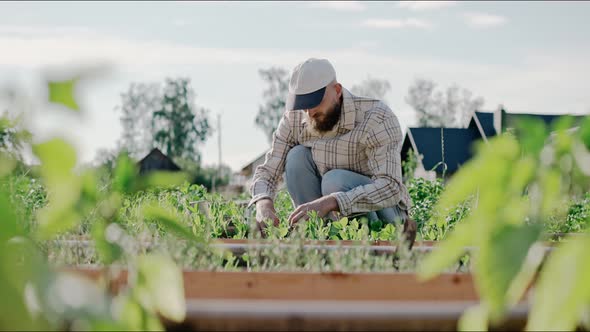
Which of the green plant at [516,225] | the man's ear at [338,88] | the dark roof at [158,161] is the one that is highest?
the man's ear at [338,88]

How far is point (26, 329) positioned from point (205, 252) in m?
1.00

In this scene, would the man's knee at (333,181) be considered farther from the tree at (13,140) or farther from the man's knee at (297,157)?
the tree at (13,140)

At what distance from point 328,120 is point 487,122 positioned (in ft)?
103

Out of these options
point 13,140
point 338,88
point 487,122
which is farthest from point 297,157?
point 487,122

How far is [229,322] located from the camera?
1062mm

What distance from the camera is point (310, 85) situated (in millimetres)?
4109

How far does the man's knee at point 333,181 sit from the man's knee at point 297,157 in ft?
0.71

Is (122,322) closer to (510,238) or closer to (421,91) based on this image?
(510,238)

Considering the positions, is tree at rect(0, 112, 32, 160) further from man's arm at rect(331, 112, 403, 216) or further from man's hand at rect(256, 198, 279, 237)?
man's arm at rect(331, 112, 403, 216)

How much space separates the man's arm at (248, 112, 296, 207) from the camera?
4457mm

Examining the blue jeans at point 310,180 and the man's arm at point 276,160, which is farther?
the man's arm at point 276,160

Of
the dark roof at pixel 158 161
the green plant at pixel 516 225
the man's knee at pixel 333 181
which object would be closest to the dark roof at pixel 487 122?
the dark roof at pixel 158 161

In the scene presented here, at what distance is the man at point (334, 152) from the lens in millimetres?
4105

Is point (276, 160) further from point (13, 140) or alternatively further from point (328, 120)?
point (13, 140)
